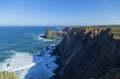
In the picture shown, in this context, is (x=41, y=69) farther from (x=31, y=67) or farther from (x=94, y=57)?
(x=94, y=57)

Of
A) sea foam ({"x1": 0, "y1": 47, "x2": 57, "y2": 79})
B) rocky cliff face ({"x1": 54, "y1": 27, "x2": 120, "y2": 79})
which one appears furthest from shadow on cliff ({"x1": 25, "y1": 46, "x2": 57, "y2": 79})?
rocky cliff face ({"x1": 54, "y1": 27, "x2": 120, "y2": 79})

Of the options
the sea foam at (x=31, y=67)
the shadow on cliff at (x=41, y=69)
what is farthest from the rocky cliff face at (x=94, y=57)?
the sea foam at (x=31, y=67)

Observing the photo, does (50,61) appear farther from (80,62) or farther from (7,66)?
(80,62)

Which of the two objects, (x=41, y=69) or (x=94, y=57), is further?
(x=41, y=69)

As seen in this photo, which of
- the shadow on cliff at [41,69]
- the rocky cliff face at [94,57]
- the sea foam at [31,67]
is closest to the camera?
the rocky cliff face at [94,57]

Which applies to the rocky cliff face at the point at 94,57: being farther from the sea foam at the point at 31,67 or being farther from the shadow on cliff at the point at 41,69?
the sea foam at the point at 31,67

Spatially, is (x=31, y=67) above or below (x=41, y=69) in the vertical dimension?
below

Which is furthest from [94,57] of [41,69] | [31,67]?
[31,67]

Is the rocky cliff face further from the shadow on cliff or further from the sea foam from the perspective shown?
the sea foam

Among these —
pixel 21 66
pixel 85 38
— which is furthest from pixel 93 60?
pixel 21 66

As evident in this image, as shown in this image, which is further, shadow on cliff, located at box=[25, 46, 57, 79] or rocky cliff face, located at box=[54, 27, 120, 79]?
shadow on cliff, located at box=[25, 46, 57, 79]

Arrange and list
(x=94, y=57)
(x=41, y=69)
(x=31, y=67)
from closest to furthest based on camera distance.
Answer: (x=94, y=57), (x=41, y=69), (x=31, y=67)
